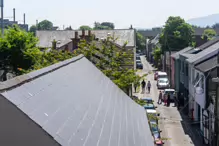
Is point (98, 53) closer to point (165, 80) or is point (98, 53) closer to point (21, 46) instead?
point (21, 46)

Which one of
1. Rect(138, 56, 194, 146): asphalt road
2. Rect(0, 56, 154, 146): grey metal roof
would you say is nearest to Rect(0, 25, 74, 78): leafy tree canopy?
Rect(138, 56, 194, 146): asphalt road

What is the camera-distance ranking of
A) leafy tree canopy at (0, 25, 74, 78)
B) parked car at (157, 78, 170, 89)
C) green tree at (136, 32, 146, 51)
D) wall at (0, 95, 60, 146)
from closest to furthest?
wall at (0, 95, 60, 146)
leafy tree canopy at (0, 25, 74, 78)
parked car at (157, 78, 170, 89)
green tree at (136, 32, 146, 51)

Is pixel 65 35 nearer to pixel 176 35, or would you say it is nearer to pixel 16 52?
pixel 176 35

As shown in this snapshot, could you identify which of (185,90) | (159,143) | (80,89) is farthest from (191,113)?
(80,89)

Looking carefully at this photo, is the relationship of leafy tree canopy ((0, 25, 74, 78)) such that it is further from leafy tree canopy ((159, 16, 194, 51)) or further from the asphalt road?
leafy tree canopy ((159, 16, 194, 51))

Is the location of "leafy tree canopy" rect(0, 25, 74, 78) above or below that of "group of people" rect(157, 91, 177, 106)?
above

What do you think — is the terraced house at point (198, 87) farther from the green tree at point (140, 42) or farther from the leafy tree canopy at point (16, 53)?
the green tree at point (140, 42)

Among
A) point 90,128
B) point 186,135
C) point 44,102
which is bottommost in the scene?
point 186,135

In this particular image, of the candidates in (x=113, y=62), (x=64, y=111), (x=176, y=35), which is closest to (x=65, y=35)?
(x=176, y=35)
